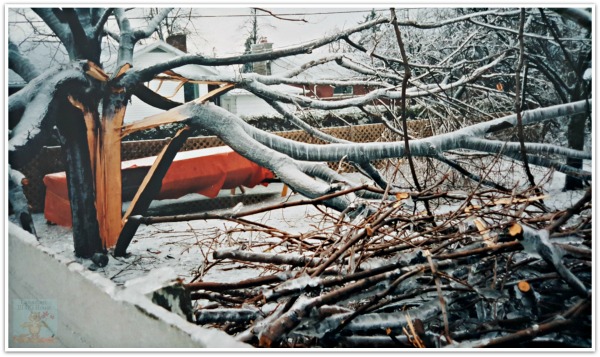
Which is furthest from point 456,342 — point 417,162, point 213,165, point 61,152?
point 61,152

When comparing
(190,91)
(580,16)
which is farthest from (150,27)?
Answer: (580,16)

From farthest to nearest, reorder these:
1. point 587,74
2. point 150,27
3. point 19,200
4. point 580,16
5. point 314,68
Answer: point 314,68
point 150,27
point 19,200
point 587,74
point 580,16

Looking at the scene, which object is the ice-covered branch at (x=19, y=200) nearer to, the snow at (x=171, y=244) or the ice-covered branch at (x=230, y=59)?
the snow at (x=171, y=244)

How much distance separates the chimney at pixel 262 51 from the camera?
5070 mm

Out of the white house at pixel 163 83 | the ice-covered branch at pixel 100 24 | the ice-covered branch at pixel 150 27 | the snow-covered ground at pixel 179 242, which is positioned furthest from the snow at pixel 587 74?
the ice-covered branch at pixel 100 24

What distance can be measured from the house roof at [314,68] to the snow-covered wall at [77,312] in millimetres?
2863

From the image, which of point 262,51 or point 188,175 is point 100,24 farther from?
point 188,175

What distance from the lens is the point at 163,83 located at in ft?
17.1

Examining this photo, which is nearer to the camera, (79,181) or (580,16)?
(580,16)

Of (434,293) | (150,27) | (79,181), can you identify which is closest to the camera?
(434,293)

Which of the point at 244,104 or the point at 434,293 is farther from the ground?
the point at 244,104

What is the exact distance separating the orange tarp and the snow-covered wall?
1.65ft

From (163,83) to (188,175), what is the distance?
101 cm

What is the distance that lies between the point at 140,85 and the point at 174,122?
507 millimetres
